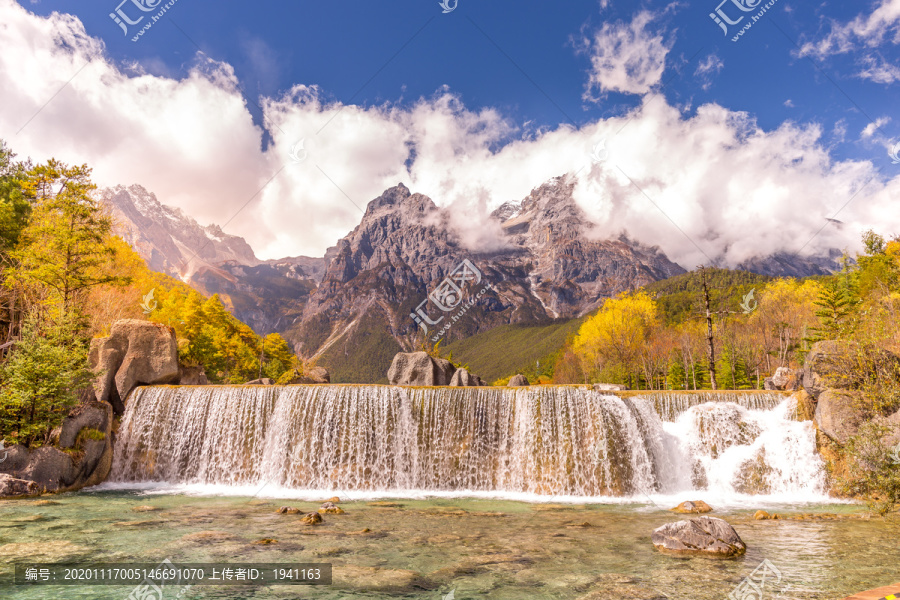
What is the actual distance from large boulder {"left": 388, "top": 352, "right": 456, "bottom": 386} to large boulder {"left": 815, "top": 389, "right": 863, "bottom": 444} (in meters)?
18.6

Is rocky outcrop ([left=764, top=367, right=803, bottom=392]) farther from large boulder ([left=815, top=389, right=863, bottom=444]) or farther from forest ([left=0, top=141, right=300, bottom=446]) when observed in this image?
forest ([left=0, top=141, right=300, bottom=446])

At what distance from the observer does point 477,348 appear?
611ft

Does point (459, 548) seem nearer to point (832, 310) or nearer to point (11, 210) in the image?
point (11, 210)

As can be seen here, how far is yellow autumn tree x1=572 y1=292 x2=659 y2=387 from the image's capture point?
51.0 m

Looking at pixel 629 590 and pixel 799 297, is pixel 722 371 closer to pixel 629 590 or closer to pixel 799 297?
pixel 799 297

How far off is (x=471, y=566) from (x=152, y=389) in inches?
771

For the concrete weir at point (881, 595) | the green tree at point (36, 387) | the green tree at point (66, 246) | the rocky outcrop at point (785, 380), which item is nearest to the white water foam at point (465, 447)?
the green tree at point (36, 387)

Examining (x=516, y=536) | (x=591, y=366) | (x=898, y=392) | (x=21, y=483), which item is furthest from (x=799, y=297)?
(x=21, y=483)

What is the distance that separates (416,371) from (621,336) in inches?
1142

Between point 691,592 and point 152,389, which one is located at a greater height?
point 152,389

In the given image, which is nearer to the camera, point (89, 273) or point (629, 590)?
point (629, 590)

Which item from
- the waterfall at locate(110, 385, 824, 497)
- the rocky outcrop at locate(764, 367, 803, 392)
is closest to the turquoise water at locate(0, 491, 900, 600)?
the waterfall at locate(110, 385, 824, 497)

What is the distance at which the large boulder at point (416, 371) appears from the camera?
1180 inches

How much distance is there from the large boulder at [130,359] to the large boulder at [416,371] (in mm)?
11731
